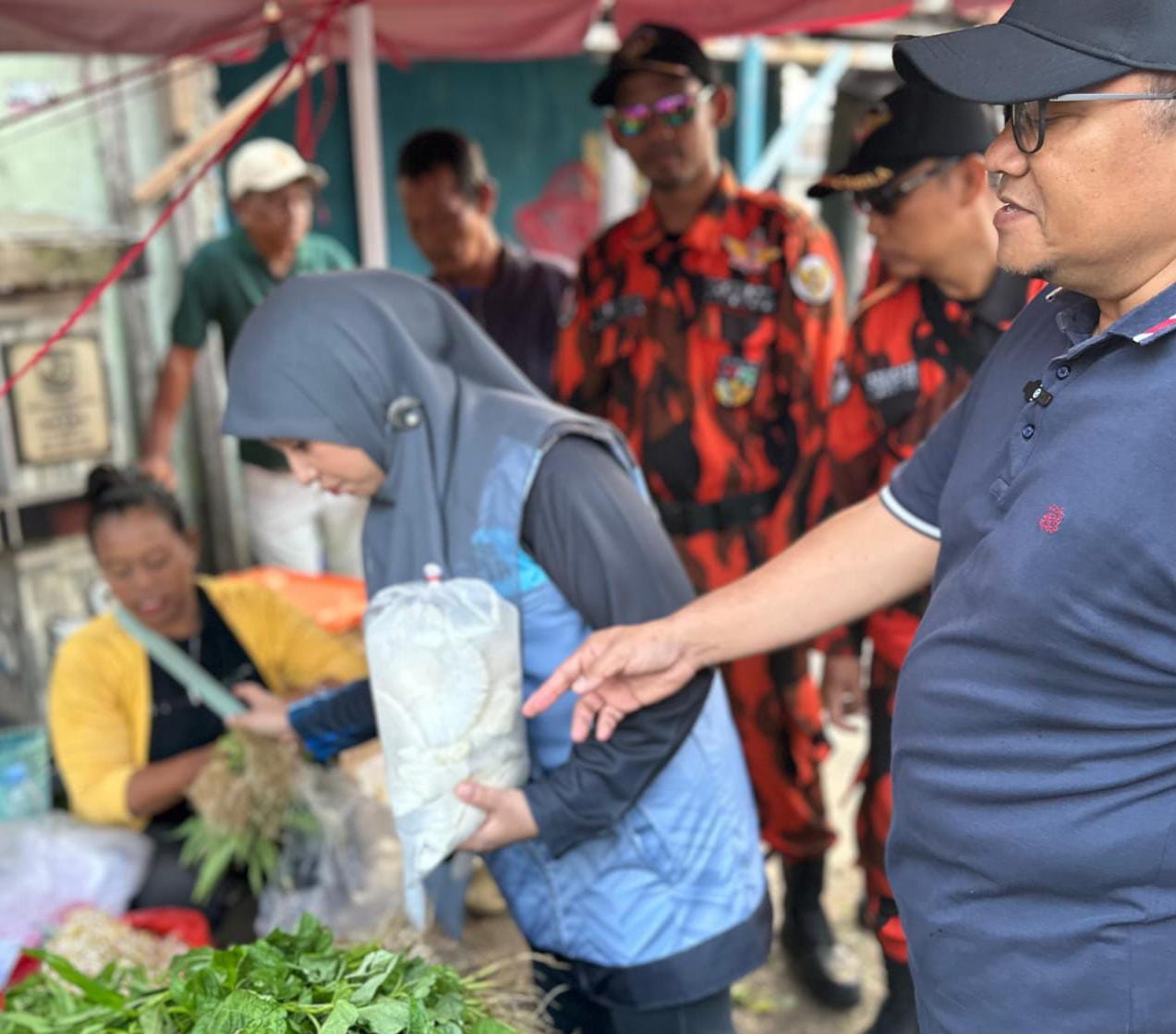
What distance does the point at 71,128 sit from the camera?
4.38 m

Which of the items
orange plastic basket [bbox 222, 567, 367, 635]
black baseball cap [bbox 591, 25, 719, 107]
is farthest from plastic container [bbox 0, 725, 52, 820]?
black baseball cap [bbox 591, 25, 719, 107]

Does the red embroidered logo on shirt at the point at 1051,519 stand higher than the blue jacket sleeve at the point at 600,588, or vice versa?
the red embroidered logo on shirt at the point at 1051,519

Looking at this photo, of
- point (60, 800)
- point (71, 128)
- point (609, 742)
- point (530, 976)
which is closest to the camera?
point (609, 742)

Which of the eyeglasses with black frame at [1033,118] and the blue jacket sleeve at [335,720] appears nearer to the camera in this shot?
the eyeglasses with black frame at [1033,118]

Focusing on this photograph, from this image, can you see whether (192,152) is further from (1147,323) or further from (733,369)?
(1147,323)

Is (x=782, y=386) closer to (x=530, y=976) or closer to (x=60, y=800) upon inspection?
(x=530, y=976)

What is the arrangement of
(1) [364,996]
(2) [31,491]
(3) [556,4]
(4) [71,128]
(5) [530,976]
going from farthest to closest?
(4) [71,128]
(2) [31,491]
(3) [556,4]
(5) [530,976]
(1) [364,996]

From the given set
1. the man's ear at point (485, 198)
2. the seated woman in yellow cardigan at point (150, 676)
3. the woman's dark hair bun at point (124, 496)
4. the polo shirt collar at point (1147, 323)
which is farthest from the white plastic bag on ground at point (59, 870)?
the man's ear at point (485, 198)

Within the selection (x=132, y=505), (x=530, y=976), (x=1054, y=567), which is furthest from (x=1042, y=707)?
(x=132, y=505)

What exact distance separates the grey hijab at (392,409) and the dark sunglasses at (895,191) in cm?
97

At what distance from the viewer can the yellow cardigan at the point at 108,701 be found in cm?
253

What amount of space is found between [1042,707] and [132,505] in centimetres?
216

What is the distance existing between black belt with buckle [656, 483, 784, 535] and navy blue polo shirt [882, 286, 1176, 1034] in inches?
68.0

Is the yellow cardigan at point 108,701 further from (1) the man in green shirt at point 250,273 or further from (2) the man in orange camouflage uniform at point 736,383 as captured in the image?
(1) the man in green shirt at point 250,273
